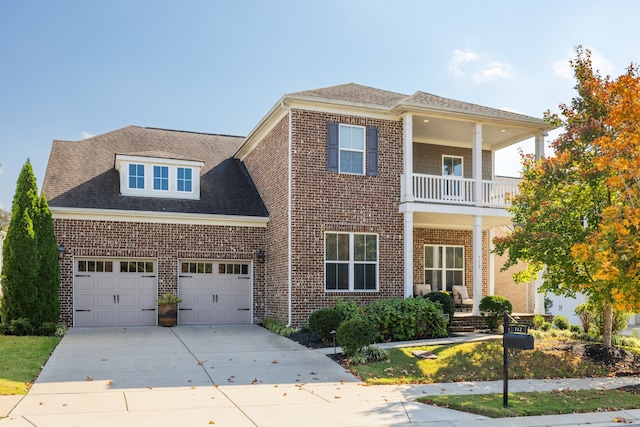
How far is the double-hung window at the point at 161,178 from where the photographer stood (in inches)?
790

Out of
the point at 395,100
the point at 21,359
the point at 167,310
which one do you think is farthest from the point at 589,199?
the point at 21,359

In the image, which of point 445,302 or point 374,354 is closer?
point 374,354

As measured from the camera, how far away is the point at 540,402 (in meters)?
10.2

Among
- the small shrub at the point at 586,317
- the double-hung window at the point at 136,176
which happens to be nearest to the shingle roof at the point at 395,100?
the small shrub at the point at 586,317

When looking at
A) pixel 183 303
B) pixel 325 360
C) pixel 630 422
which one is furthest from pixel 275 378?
pixel 183 303

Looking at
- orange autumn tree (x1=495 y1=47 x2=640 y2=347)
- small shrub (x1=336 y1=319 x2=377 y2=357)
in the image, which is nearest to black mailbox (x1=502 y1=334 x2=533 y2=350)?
orange autumn tree (x1=495 y1=47 x2=640 y2=347)

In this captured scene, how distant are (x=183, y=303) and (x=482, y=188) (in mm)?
10067

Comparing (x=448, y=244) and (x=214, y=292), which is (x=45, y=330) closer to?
(x=214, y=292)

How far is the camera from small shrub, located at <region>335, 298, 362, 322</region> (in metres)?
15.7

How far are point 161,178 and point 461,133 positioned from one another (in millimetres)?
9956

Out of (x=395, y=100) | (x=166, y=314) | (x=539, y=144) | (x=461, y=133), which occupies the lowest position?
(x=166, y=314)

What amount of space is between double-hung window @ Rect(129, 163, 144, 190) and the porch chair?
11116 millimetres

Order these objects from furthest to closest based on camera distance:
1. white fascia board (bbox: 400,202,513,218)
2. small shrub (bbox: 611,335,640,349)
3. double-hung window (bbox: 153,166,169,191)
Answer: double-hung window (bbox: 153,166,169,191) < white fascia board (bbox: 400,202,513,218) < small shrub (bbox: 611,335,640,349)

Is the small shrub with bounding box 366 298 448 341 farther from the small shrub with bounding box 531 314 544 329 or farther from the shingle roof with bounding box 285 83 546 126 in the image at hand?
the shingle roof with bounding box 285 83 546 126
